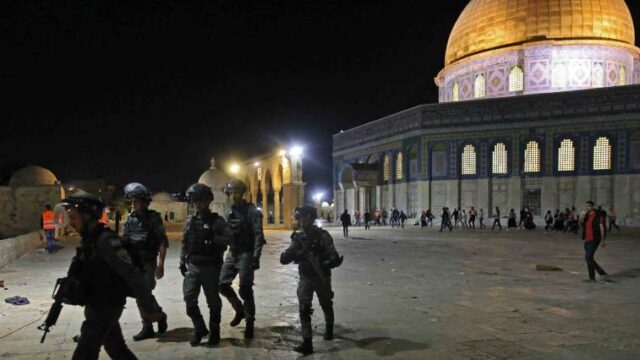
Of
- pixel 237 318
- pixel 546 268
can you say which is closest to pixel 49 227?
pixel 237 318

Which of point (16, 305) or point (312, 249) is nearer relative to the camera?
point (312, 249)

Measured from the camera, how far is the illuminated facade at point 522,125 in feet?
113

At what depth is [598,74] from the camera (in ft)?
136

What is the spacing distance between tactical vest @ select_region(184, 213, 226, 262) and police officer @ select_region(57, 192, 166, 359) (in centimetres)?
184

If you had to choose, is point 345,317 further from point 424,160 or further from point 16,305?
point 424,160

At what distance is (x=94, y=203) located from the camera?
3.93 metres

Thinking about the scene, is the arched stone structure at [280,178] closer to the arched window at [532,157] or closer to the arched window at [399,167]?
the arched window at [399,167]

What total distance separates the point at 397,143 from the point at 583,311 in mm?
35838

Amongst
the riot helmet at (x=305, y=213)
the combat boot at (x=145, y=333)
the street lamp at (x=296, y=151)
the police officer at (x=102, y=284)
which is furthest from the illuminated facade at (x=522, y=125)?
the police officer at (x=102, y=284)

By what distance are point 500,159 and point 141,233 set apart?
34975 mm

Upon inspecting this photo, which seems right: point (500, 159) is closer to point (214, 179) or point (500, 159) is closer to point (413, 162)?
point (413, 162)

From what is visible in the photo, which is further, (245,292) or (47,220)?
(47,220)

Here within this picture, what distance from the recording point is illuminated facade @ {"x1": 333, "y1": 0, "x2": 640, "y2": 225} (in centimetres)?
3453

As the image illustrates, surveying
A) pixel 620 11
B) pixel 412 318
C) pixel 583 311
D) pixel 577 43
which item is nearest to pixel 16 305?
pixel 412 318
